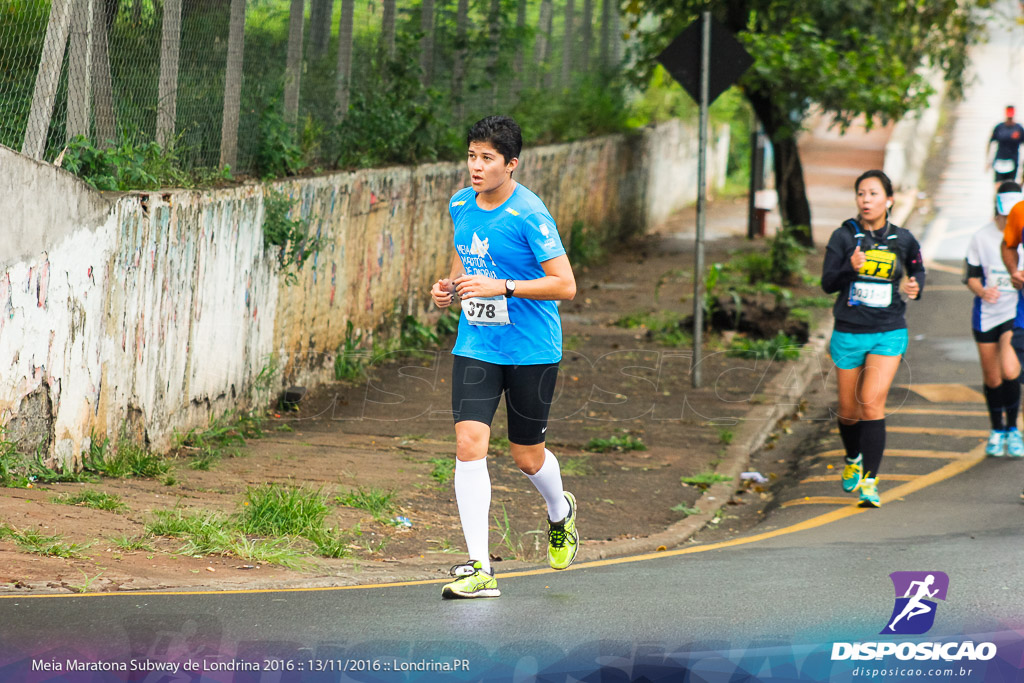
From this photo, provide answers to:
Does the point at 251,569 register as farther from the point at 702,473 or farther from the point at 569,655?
the point at 702,473

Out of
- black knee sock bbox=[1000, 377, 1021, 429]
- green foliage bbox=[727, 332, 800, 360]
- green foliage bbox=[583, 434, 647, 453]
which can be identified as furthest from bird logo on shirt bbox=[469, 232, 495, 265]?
green foliage bbox=[727, 332, 800, 360]

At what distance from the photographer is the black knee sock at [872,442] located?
8.19 meters

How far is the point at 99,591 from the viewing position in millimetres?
5891

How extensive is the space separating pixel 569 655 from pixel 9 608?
2.38 meters

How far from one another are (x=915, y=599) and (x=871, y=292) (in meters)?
2.34

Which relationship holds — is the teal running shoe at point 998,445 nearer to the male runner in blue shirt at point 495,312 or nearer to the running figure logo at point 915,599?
the running figure logo at point 915,599

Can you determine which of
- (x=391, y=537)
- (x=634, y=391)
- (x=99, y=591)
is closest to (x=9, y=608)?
(x=99, y=591)

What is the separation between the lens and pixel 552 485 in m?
6.18

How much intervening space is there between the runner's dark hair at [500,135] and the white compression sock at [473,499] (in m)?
1.36

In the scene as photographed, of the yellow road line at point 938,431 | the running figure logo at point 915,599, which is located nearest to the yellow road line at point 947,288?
the yellow road line at point 938,431

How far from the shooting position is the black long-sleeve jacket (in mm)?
7922

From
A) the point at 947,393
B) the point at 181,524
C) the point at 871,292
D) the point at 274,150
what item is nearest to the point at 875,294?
the point at 871,292

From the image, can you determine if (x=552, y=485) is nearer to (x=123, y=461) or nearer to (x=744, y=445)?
(x=123, y=461)

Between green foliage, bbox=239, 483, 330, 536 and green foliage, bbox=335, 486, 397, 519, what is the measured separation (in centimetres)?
30
